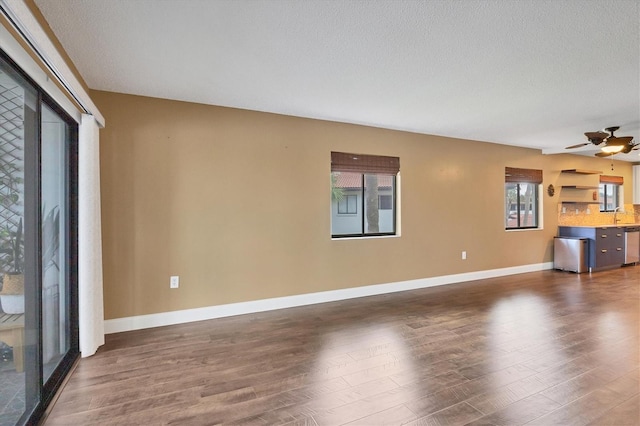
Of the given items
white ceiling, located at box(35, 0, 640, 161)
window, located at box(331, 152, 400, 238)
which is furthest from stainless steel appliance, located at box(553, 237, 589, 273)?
window, located at box(331, 152, 400, 238)

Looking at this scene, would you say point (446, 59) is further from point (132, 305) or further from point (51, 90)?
point (132, 305)

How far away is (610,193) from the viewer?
7781 millimetres

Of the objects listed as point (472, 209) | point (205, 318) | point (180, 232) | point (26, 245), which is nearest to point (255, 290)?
point (205, 318)

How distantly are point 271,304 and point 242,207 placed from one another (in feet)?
4.11

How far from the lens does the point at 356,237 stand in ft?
14.9

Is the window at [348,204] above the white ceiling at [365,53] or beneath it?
beneath

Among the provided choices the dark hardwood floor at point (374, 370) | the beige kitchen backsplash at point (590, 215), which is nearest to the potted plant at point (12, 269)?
the dark hardwood floor at point (374, 370)

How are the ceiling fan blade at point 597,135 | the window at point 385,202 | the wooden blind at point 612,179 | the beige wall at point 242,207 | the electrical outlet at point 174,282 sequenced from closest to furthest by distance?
1. the beige wall at point 242,207
2. the electrical outlet at point 174,282
3. the ceiling fan blade at point 597,135
4. the window at point 385,202
5. the wooden blind at point 612,179

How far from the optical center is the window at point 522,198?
6.03m

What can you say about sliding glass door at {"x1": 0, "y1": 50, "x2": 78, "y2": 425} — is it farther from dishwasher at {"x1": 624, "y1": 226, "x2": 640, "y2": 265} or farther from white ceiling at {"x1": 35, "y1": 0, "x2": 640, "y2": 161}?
dishwasher at {"x1": 624, "y1": 226, "x2": 640, "y2": 265}

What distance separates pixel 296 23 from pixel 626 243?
816cm

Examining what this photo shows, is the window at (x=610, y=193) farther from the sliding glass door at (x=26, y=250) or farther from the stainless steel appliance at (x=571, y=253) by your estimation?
the sliding glass door at (x=26, y=250)

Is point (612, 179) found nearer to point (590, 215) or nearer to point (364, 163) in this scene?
point (590, 215)

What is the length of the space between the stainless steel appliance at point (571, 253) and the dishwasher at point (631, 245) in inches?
51.6
